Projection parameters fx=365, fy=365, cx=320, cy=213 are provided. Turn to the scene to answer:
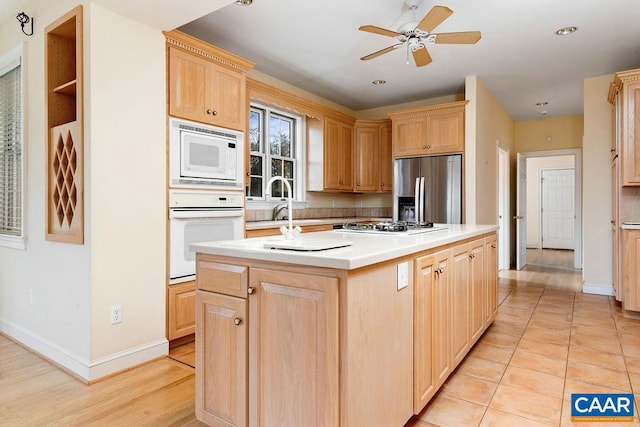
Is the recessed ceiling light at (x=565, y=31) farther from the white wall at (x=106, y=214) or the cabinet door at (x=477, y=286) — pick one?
the white wall at (x=106, y=214)

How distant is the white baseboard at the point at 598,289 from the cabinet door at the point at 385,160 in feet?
9.25

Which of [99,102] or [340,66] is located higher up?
[340,66]

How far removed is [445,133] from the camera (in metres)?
4.72

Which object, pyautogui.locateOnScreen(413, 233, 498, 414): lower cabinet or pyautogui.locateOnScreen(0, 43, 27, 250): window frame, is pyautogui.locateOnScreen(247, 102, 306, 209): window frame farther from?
pyautogui.locateOnScreen(413, 233, 498, 414): lower cabinet

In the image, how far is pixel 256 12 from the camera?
3.01 meters

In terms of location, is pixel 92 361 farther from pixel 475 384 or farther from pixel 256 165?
pixel 256 165

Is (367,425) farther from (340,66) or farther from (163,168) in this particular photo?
(340,66)

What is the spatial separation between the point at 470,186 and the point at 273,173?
2.48 meters

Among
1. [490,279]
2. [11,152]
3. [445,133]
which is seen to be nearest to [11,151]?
[11,152]

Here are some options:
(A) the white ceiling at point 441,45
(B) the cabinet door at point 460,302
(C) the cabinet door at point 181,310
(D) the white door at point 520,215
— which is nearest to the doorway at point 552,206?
(D) the white door at point 520,215

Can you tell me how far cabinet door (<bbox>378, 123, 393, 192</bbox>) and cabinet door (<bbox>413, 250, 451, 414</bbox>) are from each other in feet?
12.2

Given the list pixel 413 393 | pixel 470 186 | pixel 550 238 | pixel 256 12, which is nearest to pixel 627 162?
pixel 470 186

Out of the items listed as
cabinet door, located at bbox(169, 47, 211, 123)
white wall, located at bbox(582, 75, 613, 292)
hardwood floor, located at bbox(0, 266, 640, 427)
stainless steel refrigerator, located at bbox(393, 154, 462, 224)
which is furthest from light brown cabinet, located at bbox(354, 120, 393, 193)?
cabinet door, located at bbox(169, 47, 211, 123)

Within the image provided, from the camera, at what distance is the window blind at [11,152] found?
306 cm
